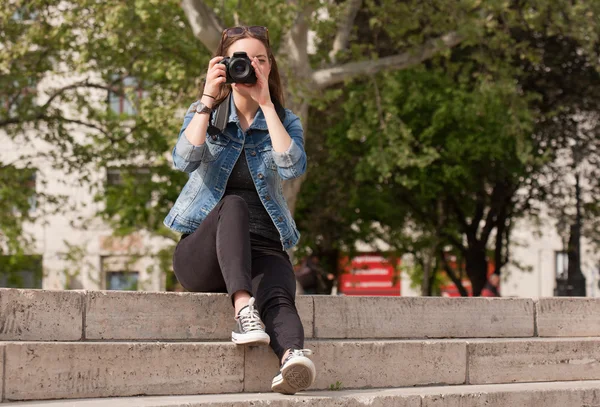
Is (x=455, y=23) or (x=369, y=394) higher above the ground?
(x=455, y=23)

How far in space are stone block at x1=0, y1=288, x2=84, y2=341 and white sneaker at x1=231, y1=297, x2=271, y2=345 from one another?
2.72ft

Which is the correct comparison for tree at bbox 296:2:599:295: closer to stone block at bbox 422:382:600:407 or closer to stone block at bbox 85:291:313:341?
stone block at bbox 422:382:600:407

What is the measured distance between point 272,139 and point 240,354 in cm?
116

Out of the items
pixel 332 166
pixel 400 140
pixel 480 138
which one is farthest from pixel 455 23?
pixel 332 166

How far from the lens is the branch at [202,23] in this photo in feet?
58.6

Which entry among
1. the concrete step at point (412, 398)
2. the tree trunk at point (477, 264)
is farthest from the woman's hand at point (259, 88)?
the tree trunk at point (477, 264)

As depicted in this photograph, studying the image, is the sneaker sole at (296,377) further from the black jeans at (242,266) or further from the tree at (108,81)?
the tree at (108,81)

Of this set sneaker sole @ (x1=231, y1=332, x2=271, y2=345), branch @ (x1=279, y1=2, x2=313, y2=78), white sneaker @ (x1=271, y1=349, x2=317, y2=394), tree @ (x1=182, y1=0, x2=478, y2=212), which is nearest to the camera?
white sneaker @ (x1=271, y1=349, x2=317, y2=394)

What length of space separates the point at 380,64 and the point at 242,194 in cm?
1455

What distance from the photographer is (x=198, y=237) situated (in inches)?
236

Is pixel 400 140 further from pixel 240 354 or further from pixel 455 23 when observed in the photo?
pixel 240 354

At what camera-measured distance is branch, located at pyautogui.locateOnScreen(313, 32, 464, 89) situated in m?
19.3

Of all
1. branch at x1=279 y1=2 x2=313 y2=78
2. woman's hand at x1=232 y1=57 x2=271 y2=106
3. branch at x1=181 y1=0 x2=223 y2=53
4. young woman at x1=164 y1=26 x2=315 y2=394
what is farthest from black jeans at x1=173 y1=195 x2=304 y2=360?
branch at x1=279 y1=2 x2=313 y2=78

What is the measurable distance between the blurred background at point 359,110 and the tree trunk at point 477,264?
54 mm
